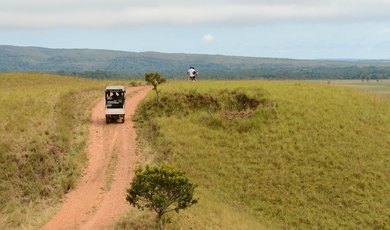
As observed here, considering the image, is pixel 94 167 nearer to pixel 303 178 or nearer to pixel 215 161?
pixel 215 161

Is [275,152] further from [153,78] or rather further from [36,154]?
[36,154]

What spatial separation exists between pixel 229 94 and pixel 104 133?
34.1 ft

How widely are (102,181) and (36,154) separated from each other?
164 inches

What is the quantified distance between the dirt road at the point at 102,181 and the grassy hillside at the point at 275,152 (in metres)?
1.31

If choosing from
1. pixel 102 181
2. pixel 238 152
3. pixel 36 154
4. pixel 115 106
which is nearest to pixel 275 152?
pixel 238 152

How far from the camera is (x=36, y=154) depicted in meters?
19.3

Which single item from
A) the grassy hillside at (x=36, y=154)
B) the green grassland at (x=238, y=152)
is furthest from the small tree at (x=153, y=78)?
the grassy hillside at (x=36, y=154)

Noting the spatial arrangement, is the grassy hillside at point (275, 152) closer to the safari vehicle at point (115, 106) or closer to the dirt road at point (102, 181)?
the dirt road at point (102, 181)

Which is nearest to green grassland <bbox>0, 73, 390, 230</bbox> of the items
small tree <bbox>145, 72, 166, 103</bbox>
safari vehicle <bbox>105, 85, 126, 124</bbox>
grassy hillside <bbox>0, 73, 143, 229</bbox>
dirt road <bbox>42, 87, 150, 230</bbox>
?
grassy hillside <bbox>0, 73, 143, 229</bbox>

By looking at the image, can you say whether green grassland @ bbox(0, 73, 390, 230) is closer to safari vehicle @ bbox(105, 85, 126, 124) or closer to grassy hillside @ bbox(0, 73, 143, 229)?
grassy hillside @ bbox(0, 73, 143, 229)

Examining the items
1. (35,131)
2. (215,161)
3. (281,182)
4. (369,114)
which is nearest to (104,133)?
(35,131)

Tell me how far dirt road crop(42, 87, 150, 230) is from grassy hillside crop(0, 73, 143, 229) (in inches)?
24.2

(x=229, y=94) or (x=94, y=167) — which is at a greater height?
(x=229, y=94)

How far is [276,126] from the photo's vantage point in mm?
24234
